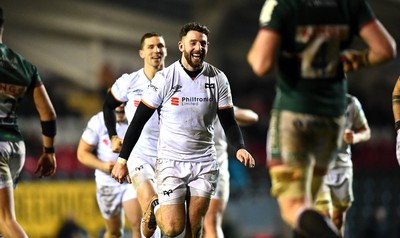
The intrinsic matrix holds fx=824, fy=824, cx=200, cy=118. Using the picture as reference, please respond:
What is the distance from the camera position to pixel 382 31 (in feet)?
18.9

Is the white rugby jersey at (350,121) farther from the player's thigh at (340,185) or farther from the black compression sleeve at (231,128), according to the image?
the black compression sleeve at (231,128)

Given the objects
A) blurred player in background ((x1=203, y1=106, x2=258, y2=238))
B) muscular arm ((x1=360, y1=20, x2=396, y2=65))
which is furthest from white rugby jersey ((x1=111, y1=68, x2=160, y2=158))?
muscular arm ((x1=360, y1=20, x2=396, y2=65))

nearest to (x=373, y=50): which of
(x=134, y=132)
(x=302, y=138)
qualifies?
(x=302, y=138)

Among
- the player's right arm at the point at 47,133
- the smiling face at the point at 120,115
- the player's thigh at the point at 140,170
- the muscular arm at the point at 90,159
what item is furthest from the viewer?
the smiling face at the point at 120,115

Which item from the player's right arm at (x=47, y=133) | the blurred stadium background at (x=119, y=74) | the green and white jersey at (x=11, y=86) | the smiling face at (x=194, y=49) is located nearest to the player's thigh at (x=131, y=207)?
the player's right arm at (x=47, y=133)

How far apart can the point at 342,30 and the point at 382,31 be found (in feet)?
0.91

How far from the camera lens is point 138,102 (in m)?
8.73

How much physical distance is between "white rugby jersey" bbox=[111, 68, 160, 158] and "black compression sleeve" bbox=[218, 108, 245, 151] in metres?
1.10

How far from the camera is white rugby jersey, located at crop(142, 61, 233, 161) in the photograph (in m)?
7.58

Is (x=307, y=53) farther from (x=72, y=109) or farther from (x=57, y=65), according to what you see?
(x=57, y=65)

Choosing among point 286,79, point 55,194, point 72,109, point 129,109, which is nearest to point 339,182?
point 129,109

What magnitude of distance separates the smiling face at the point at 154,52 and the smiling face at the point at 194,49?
118 cm

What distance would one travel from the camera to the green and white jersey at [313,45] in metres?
5.75

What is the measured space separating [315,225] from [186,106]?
2.35 metres
